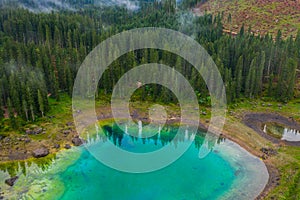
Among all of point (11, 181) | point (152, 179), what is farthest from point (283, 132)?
point (11, 181)

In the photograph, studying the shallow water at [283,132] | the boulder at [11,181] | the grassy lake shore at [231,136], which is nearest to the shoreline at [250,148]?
the grassy lake shore at [231,136]

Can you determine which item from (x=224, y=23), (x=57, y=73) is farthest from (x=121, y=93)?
(x=224, y=23)

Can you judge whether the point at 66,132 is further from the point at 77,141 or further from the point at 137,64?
the point at 137,64

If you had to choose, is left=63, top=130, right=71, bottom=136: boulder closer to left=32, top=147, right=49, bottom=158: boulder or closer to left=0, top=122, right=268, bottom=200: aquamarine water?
left=0, top=122, right=268, bottom=200: aquamarine water

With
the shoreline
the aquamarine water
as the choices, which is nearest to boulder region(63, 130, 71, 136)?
the shoreline

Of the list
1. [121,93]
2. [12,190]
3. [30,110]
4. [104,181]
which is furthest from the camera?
[121,93]

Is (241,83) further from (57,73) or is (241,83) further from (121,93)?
(57,73)

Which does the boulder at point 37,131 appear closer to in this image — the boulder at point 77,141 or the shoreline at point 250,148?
the shoreline at point 250,148
